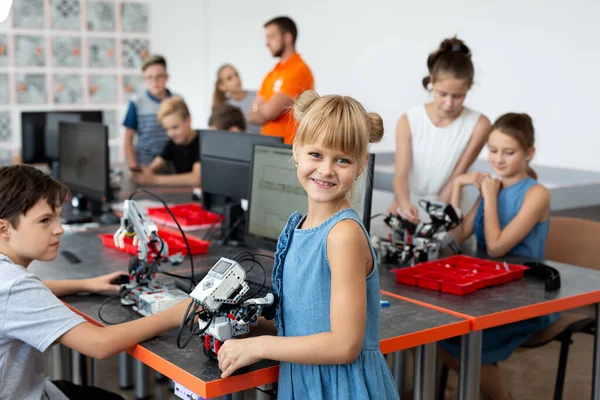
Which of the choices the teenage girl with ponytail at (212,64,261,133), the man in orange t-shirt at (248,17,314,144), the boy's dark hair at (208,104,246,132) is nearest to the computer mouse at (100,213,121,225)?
the boy's dark hair at (208,104,246,132)

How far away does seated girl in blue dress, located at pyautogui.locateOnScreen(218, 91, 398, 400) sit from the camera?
1.38 metres

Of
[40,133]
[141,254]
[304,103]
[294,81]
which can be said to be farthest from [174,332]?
[40,133]

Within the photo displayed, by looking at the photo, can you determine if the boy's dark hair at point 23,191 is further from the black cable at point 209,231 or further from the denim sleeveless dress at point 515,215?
the denim sleeveless dress at point 515,215

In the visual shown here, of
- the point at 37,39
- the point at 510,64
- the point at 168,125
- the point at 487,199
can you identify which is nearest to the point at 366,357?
the point at 487,199

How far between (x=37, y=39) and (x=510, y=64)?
4.10 metres

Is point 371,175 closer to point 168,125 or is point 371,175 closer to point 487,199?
point 487,199

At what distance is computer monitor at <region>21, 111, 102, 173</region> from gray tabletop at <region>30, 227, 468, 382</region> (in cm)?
169

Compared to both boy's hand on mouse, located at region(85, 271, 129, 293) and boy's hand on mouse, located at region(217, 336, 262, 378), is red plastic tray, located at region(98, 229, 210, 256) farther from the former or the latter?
boy's hand on mouse, located at region(217, 336, 262, 378)

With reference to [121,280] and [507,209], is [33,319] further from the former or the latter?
[507,209]

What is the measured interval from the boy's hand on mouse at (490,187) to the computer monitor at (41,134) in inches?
100

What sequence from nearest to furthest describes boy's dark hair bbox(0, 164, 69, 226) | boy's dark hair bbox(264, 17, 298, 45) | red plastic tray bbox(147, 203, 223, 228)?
boy's dark hair bbox(0, 164, 69, 226) → red plastic tray bbox(147, 203, 223, 228) → boy's dark hair bbox(264, 17, 298, 45)

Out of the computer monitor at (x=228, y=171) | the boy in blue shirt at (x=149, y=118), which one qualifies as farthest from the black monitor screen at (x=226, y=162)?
the boy in blue shirt at (x=149, y=118)

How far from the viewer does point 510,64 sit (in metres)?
4.26

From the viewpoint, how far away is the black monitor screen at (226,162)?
8.98 feet
